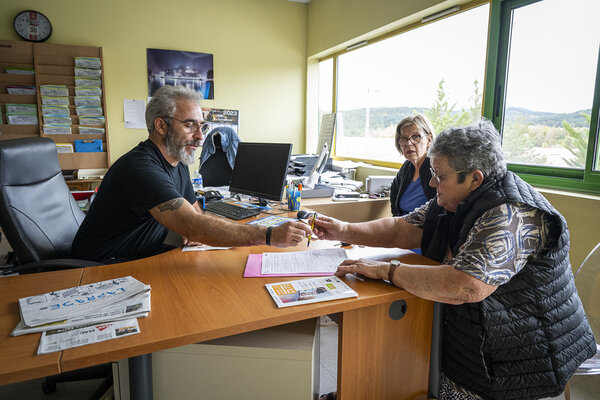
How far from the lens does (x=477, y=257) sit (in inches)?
43.9

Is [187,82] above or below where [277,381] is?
above

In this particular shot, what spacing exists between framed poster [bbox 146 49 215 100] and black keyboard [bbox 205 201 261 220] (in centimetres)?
231

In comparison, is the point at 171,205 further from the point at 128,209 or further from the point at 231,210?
the point at 231,210

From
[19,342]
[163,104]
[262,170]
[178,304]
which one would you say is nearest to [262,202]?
[262,170]

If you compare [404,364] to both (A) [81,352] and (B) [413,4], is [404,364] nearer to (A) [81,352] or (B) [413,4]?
(A) [81,352]

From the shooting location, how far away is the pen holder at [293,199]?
8.04 ft

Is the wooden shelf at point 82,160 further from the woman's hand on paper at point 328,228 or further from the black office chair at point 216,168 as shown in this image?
the woman's hand on paper at point 328,228

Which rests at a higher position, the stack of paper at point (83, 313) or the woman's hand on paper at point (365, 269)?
the woman's hand on paper at point (365, 269)

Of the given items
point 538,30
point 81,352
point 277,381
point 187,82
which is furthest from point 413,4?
point 81,352

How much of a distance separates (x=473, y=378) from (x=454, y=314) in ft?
0.66

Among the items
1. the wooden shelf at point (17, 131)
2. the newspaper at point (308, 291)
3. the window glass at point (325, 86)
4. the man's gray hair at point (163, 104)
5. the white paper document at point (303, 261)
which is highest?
the window glass at point (325, 86)

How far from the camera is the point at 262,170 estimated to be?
2590 mm

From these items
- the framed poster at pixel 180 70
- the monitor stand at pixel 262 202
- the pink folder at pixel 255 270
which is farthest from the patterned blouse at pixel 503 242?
the framed poster at pixel 180 70

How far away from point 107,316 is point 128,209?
763mm
